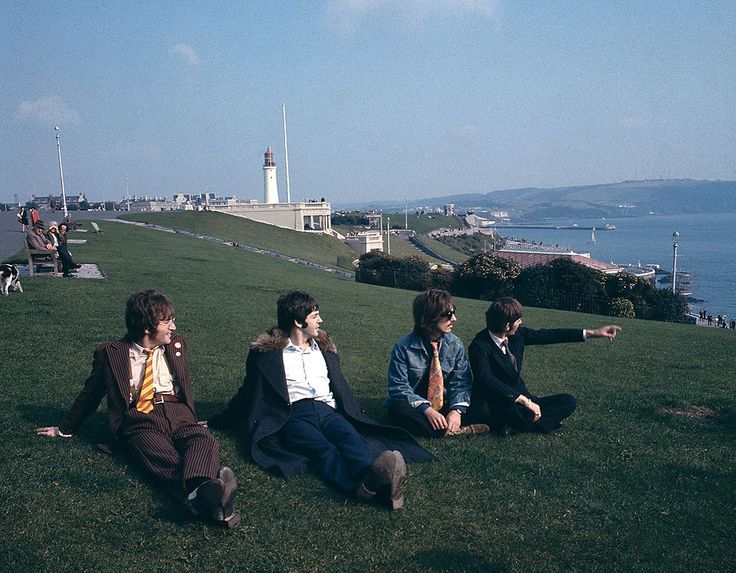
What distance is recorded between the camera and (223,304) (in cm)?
1487

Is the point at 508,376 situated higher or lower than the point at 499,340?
lower

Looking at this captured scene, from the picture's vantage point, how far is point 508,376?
6.05 m

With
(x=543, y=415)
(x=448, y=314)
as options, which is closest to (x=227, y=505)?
(x=448, y=314)

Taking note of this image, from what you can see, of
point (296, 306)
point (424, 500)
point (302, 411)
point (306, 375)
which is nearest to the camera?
point (424, 500)

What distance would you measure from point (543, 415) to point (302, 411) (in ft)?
7.67

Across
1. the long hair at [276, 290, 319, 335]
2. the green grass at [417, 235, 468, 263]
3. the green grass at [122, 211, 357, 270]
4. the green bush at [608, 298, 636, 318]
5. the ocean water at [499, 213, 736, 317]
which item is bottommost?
the ocean water at [499, 213, 736, 317]

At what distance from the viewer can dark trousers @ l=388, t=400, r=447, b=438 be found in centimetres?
582

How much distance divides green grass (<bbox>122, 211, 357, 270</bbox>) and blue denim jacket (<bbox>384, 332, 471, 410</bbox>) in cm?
3626

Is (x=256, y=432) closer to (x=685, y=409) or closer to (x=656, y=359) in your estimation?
(x=685, y=409)

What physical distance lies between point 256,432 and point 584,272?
91.7 feet

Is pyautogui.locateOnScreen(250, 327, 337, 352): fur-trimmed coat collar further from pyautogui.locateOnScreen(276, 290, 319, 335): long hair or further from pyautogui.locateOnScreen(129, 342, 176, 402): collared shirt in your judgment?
pyautogui.locateOnScreen(129, 342, 176, 402): collared shirt

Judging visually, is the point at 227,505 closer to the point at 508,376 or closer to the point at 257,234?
the point at 508,376

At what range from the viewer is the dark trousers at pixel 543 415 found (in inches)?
236

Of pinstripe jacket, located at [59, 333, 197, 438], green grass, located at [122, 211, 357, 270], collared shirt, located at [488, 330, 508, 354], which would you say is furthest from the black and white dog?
green grass, located at [122, 211, 357, 270]
